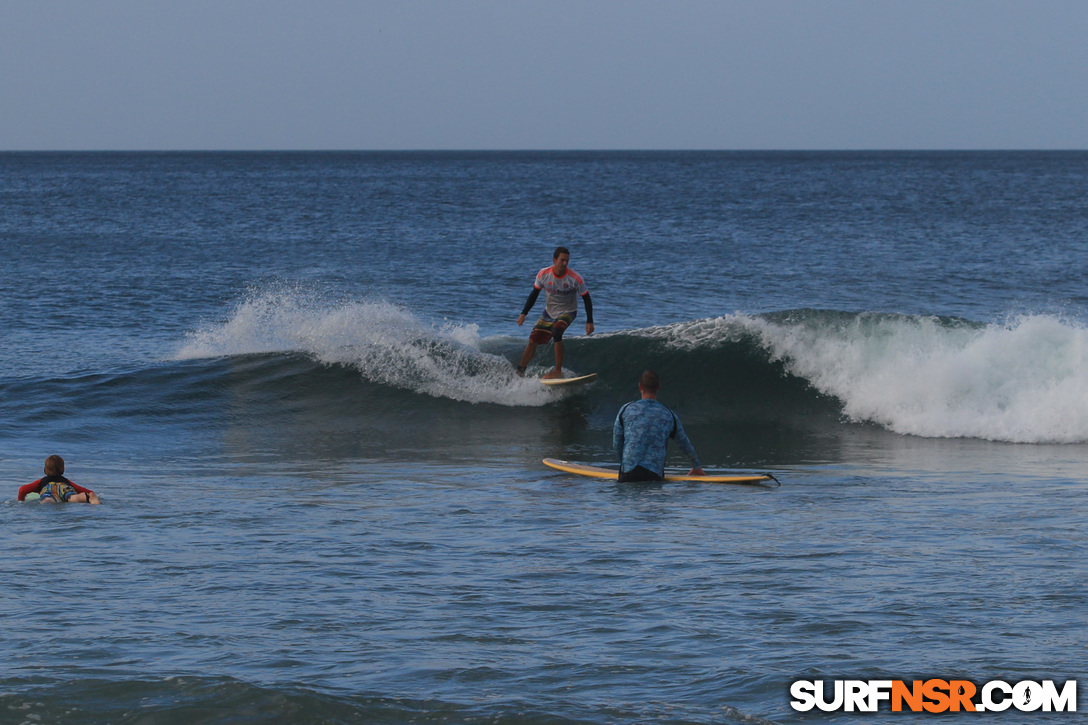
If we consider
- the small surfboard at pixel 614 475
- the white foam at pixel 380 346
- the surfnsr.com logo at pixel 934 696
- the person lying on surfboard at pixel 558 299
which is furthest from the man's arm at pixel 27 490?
the white foam at pixel 380 346

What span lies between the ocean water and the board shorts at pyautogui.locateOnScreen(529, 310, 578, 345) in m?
1.09

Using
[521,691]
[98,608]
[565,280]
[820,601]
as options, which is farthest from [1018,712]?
[565,280]

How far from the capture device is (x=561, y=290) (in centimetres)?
1426

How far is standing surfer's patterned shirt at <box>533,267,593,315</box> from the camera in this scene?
1421 centimetres

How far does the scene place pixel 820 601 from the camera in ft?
20.6

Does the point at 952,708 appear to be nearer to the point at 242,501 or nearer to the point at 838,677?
the point at 838,677

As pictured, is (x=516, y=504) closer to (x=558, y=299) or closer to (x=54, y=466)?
(x=54, y=466)

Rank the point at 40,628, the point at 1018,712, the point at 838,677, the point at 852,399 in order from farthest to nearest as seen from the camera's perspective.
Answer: the point at 852,399
the point at 40,628
the point at 838,677
the point at 1018,712

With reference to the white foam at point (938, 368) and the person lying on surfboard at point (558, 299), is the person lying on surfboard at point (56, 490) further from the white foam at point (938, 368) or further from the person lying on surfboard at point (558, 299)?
the white foam at point (938, 368)

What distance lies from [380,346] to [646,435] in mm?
8039

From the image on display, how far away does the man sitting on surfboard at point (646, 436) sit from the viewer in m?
9.97

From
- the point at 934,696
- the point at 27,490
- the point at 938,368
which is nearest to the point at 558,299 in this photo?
the point at 938,368

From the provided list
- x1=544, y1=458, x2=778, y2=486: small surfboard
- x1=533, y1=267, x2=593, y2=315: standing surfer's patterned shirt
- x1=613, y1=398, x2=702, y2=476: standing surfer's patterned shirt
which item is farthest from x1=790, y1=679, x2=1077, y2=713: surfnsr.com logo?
x1=533, y1=267, x2=593, y2=315: standing surfer's patterned shirt

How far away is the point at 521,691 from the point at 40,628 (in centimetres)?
261
